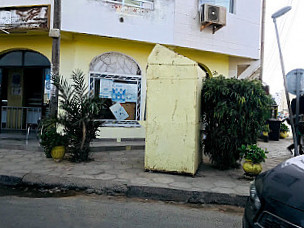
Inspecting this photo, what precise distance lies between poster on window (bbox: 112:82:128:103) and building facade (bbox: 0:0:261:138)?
3 centimetres

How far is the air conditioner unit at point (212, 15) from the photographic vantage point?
29.6ft

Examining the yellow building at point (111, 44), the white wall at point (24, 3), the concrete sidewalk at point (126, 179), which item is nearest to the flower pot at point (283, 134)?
the yellow building at point (111, 44)

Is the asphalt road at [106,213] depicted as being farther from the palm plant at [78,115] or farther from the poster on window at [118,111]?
the poster on window at [118,111]

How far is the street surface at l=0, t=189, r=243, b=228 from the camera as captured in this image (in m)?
3.33

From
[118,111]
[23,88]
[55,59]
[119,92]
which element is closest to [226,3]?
[119,92]

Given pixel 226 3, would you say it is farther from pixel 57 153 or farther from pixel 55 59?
pixel 57 153

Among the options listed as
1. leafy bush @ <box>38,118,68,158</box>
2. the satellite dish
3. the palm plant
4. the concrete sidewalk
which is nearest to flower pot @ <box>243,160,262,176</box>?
the concrete sidewalk

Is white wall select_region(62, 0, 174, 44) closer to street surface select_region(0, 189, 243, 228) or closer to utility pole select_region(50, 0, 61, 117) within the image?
utility pole select_region(50, 0, 61, 117)

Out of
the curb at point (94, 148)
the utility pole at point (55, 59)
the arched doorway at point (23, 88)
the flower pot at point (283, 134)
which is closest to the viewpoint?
the utility pole at point (55, 59)

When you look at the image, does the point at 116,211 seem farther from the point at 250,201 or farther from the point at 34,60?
the point at 34,60

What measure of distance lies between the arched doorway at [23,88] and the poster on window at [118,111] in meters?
2.45

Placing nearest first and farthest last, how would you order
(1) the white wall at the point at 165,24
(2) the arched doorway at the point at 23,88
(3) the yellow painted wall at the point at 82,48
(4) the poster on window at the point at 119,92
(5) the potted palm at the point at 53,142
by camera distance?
(5) the potted palm at the point at 53,142 → (1) the white wall at the point at 165,24 → (3) the yellow painted wall at the point at 82,48 → (4) the poster on window at the point at 119,92 → (2) the arched doorway at the point at 23,88

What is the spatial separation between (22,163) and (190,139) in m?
3.86

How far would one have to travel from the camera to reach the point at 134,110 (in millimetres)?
9148
